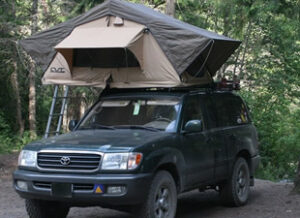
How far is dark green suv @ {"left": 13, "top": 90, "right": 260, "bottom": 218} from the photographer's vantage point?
271 inches

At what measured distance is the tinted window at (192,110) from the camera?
27.3ft

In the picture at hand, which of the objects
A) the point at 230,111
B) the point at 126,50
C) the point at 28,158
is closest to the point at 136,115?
the point at 126,50

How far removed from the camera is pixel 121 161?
6871 millimetres

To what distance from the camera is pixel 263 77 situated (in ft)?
66.4

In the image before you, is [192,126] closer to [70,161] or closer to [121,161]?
[121,161]

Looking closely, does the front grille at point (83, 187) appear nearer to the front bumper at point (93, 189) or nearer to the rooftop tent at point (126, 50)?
the front bumper at point (93, 189)

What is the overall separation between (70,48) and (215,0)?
10198 mm

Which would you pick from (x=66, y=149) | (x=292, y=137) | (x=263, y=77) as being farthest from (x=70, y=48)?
(x=263, y=77)

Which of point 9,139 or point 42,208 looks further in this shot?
point 9,139

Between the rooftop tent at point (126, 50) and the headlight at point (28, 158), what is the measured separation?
2.32 m

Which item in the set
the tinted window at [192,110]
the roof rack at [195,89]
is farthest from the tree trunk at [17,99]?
the tinted window at [192,110]

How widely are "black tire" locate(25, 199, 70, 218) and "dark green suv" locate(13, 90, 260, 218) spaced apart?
1cm

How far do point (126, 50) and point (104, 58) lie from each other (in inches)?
26.5

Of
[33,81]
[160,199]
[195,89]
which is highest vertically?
[195,89]
